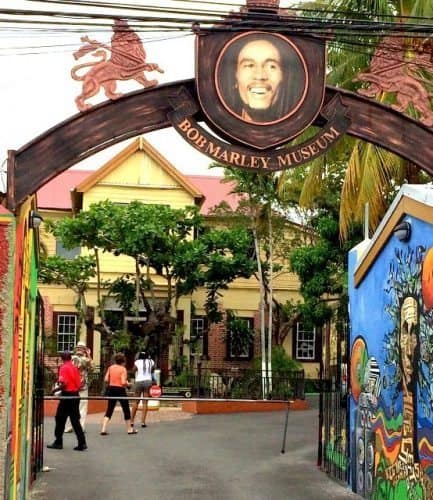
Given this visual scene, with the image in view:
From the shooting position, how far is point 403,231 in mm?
9289

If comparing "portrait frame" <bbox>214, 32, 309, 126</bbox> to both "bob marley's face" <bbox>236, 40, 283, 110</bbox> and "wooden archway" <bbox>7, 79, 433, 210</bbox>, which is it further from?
"wooden archway" <bbox>7, 79, 433, 210</bbox>

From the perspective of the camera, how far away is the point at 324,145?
824 cm

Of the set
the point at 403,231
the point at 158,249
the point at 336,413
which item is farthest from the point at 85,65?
the point at 158,249

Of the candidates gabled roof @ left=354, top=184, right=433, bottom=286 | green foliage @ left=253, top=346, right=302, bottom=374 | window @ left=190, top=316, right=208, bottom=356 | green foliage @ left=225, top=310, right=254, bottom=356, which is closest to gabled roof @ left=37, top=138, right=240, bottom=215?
window @ left=190, top=316, right=208, bottom=356

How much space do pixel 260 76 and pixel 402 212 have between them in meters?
2.35

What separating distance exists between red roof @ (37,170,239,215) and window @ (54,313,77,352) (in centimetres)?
395

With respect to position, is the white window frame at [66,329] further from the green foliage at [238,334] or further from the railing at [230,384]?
the green foliage at [238,334]

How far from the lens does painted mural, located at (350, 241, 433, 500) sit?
8664mm

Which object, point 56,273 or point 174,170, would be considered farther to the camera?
point 174,170

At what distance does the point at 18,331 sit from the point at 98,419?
14.7 meters

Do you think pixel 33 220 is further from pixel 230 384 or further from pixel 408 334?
pixel 230 384

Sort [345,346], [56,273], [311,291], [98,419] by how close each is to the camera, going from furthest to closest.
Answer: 1. [56,273]
2. [311,291]
3. [98,419]
4. [345,346]

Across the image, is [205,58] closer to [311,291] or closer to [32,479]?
[32,479]

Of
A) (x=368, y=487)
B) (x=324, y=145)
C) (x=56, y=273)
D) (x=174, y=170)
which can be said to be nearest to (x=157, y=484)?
(x=368, y=487)
